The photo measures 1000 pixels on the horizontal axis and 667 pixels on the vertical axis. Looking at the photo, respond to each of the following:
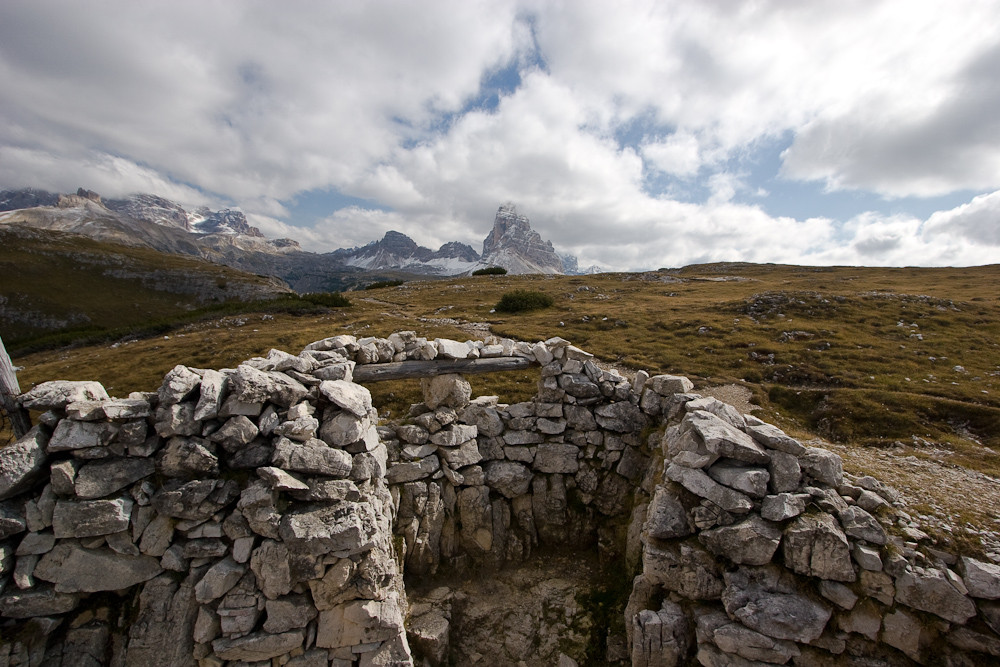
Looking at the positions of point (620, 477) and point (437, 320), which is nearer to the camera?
point (620, 477)

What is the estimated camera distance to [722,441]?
30.2ft

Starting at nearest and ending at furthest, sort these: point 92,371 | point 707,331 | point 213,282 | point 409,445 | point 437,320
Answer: point 409,445 < point 92,371 < point 707,331 < point 437,320 < point 213,282

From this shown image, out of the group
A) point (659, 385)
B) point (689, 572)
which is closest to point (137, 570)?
point (689, 572)

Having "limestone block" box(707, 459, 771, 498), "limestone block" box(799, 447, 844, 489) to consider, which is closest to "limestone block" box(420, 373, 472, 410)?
"limestone block" box(707, 459, 771, 498)

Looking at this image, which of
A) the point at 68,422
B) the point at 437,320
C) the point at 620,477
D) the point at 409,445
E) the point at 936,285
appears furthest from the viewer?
the point at 936,285

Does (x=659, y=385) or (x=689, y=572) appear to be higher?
(x=659, y=385)

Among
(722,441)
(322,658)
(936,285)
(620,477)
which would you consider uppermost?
(936,285)

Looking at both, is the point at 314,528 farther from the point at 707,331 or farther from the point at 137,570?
the point at 707,331

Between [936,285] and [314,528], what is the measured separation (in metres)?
80.5

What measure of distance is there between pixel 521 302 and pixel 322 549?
36624 mm

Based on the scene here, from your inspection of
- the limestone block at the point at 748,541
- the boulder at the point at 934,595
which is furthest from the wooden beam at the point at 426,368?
the boulder at the point at 934,595

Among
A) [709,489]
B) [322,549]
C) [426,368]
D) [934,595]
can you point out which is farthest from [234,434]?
[934,595]

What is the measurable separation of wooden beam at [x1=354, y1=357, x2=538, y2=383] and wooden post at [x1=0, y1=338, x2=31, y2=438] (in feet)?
22.5

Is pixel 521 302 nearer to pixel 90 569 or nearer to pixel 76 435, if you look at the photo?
pixel 76 435
